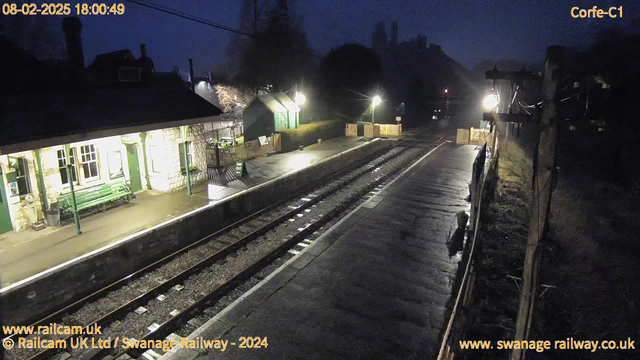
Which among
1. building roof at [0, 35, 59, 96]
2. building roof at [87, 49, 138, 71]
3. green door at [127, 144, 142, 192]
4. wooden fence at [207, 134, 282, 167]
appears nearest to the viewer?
green door at [127, 144, 142, 192]

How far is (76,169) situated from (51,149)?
4.05ft

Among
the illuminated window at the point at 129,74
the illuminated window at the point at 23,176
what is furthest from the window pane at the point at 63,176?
the illuminated window at the point at 129,74

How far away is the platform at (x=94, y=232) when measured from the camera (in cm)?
952

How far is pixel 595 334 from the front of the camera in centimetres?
764

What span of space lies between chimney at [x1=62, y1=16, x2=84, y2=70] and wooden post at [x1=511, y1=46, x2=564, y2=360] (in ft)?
69.2

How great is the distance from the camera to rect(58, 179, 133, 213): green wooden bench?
12.4 m

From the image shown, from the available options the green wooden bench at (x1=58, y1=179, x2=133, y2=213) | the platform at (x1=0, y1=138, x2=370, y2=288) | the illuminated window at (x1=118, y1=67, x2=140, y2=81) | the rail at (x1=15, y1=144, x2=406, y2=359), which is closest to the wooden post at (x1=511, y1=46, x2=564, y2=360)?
the rail at (x1=15, y1=144, x2=406, y2=359)

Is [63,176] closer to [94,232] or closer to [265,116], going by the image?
[94,232]

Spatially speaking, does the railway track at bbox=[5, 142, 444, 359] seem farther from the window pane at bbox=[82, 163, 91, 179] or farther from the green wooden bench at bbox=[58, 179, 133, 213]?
the window pane at bbox=[82, 163, 91, 179]

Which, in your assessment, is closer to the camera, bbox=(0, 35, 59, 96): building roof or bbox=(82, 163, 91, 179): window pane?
bbox=(82, 163, 91, 179): window pane

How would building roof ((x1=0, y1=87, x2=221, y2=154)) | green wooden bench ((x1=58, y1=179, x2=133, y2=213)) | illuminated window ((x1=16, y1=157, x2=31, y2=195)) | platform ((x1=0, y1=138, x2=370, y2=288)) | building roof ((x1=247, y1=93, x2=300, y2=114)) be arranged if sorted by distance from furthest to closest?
building roof ((x1=247, y1=93, x2=300, y2=114)) < green wooden bench ((x1=58, y1=179, x2=133, y2=213)) < illuminated window ((x1=16, y1=157, x2=31, y2=195)) < building roof ((x1=0, y1=87, x2=221, y2=154)) < platform ((x1=0, y1=138, x2=370, y2=288))

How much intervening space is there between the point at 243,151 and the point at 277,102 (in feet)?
29.5

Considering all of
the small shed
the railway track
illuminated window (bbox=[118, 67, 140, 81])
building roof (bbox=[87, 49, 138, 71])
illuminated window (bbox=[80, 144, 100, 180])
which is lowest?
the railway track

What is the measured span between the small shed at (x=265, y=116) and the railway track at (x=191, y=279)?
14.5 metres
